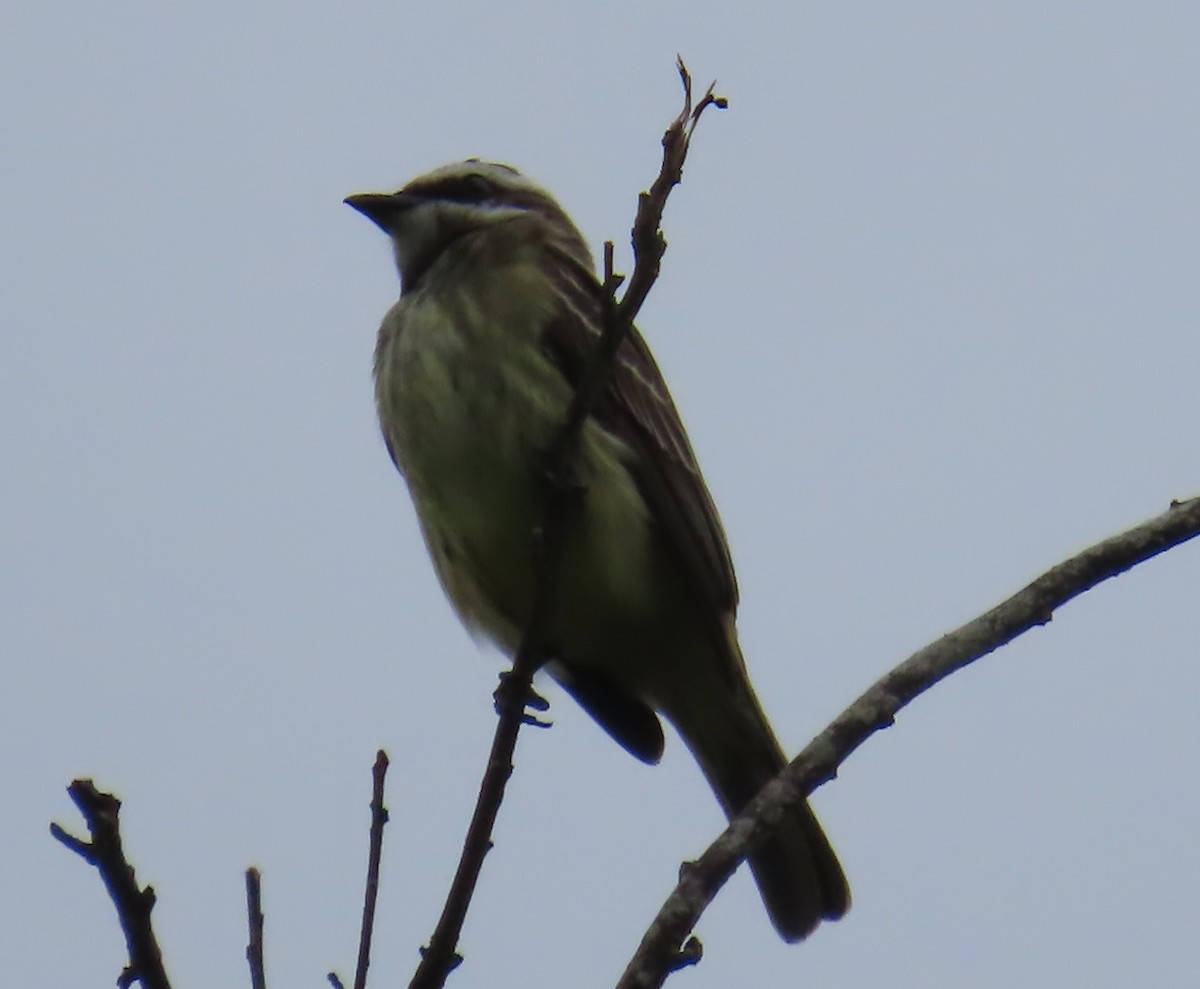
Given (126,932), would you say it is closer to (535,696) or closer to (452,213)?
(535,696)

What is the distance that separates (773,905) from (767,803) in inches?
85.6

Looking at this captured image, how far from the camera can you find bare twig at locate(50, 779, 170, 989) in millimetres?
2326

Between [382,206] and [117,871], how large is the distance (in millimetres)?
4213

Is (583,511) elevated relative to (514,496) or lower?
lower

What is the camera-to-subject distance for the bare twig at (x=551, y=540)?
301cm

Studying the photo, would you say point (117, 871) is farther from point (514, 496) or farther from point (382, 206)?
point (382, 206)

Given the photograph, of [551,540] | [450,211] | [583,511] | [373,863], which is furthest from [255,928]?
[450,211]

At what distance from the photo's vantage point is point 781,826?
16.5 ft

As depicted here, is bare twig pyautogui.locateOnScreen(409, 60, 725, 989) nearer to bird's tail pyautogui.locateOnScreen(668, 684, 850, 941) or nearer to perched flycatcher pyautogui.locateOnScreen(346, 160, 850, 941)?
perched flycatcher pyautogui.locateOnScreen(346, 160, 850, 941)

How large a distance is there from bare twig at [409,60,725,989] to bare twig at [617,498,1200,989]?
18.8 inches

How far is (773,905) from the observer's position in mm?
5199

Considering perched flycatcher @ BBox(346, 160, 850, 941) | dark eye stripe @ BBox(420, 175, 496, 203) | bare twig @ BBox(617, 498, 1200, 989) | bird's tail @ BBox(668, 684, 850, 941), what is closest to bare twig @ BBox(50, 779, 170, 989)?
bare twig @ BBox(617, 498, 1200, 989)

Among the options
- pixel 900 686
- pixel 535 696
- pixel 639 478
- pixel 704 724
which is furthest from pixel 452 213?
pixel 900 686

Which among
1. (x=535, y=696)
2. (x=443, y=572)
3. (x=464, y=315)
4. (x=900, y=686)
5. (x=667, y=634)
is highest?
(x=464, y=315)
